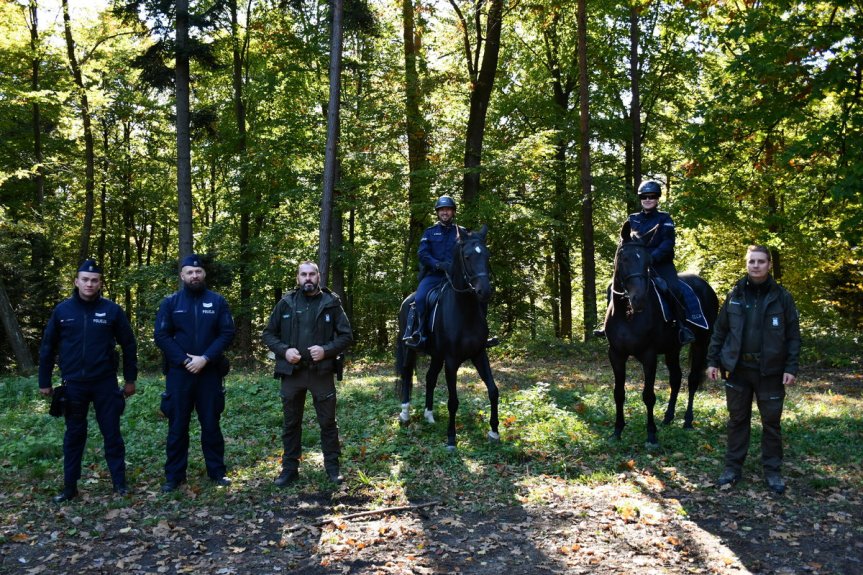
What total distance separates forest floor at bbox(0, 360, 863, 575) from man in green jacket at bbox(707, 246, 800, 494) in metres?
0.38

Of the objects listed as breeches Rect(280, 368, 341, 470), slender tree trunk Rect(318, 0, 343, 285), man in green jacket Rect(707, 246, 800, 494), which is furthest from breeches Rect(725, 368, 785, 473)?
slender tree trunk Rect(318, 0, 343, 285)

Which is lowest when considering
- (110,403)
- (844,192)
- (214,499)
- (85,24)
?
(214,499)

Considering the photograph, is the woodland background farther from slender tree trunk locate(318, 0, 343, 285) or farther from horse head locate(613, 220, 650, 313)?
horse head locate(613, 220, 650, 313)

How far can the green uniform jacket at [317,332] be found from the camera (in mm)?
6934

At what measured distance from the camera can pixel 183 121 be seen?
46.6ft

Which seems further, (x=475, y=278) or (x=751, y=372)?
(x=475, y=278)

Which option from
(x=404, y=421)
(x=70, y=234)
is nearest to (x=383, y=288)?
(x=404, y=421)

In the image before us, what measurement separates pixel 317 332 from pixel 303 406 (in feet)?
2.94

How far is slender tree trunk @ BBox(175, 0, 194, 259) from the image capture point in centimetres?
1373

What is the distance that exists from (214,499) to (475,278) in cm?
387

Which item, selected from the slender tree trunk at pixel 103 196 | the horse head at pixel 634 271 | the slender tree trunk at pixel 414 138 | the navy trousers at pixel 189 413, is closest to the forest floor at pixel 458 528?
the navy trousers at pixel 189 413

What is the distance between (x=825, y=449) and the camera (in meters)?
7.81

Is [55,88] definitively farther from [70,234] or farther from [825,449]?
[825,449]

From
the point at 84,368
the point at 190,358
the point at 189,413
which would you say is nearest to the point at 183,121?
the point at 84,368
